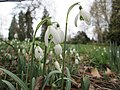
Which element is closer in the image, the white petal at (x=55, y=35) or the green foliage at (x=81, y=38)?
the white petal at (x=55, y=35)

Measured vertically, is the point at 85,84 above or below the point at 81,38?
above

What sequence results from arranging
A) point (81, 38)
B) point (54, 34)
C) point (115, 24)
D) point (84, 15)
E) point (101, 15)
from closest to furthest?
point (54, 34) → point (84, 15) → point (115, 24) → point (81, 38) → point (101, 15)

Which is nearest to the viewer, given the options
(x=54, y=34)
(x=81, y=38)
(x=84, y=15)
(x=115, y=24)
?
(x=54, y=34)

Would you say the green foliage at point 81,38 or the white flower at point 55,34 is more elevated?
the white flower at point 55,34

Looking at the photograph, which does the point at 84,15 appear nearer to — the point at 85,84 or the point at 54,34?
the point at 54,34

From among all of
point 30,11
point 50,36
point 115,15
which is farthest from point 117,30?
point 50,36

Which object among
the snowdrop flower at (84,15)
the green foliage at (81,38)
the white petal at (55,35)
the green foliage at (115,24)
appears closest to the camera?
the white petal at (55,35)

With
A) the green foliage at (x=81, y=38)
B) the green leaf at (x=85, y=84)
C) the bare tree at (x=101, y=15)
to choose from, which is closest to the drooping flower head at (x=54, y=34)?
the green leaf at (x=85, y=84)

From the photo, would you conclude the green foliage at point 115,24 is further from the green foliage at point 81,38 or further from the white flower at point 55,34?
the white flower at point 55,34

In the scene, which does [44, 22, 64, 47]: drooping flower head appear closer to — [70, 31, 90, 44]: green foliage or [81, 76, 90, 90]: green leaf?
[81, 76, 90, 90]: green leaf

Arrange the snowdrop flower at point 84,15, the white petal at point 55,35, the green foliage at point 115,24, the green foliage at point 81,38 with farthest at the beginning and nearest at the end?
1. the green foliage at point 81,38
2. the green foliage at point 115,24
3. the snowdrop flower at point 84,15
4. the white petal at point 55,35

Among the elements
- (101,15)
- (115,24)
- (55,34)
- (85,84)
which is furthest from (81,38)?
(55,34)

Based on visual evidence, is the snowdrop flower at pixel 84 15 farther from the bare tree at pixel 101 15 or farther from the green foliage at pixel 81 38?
the bare tree at pixel 101 15

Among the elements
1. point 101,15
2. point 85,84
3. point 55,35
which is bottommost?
point 85,84
